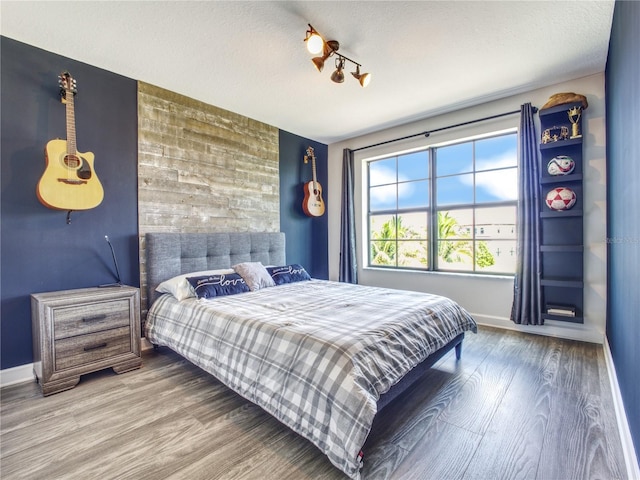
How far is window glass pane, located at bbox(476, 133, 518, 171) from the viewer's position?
3473 millimetres

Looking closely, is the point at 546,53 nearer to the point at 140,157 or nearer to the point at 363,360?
the point at 363,360

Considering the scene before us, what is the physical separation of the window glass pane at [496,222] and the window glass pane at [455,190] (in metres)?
0.25

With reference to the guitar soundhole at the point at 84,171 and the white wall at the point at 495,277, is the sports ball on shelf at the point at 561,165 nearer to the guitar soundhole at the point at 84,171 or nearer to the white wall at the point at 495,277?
the white wall at the point at 495,277

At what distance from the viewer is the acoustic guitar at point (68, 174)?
7.39 feet

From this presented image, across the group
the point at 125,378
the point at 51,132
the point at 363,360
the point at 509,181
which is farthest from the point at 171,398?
the point at 509,181

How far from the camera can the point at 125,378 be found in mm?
2320

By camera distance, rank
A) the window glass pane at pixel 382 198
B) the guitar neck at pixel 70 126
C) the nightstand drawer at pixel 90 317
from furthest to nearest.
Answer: the window glass pane at pixel 382 198 < the guitar neck at pixel 70 126 < the nightstand drawer at pixel 90 317

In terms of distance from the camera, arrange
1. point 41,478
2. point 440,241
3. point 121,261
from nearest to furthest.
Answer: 1. point 41,478
2. point 121,261
3. point 440,241

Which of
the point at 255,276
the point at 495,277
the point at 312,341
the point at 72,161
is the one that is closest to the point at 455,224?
the point at 495,277

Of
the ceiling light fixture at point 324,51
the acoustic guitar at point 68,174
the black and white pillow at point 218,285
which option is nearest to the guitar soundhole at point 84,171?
the acoustic guitar at point 68,174

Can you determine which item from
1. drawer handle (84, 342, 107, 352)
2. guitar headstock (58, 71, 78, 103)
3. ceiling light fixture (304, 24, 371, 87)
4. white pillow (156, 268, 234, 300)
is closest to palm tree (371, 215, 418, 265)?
ceiling light fixture (304, 24, 371, 87)

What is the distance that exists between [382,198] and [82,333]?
3.90 meters

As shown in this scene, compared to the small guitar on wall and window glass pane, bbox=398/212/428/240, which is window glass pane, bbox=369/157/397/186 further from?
the small guitar on wall

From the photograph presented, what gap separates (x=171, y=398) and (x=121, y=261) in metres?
1.46
